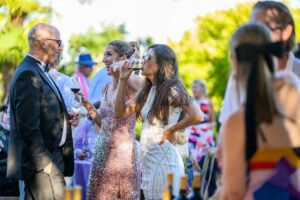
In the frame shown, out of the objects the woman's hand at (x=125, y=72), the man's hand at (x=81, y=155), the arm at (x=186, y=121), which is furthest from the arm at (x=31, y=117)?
the man's hand at (x=81, y=155)

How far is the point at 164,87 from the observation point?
8.86 meters

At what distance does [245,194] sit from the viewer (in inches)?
214

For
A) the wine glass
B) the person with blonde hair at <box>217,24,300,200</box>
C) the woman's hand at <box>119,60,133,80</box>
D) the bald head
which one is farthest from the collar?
the wine glass

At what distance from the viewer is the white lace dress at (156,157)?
A: 8.69 metres

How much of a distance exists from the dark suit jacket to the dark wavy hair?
0.79 m

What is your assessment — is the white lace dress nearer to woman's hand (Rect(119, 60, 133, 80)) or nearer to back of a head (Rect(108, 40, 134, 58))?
woman's hand (Rect(119, 60, 133, 80))

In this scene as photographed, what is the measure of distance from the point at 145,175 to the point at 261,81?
3.67 meters

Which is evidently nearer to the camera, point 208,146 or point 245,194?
point 245,194

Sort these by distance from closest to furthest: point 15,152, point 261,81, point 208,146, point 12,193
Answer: point 261,81 < point 15,152 < point 12,193 < point 208,146

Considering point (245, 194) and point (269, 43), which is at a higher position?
point (269, 43)

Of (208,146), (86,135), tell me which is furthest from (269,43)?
(208,146)

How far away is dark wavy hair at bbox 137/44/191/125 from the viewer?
8812 mm

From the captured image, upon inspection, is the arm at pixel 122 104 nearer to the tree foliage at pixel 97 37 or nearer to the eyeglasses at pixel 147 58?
the eyeglasses at pixel 147 58

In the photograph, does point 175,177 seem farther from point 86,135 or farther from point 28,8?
point 28,8
